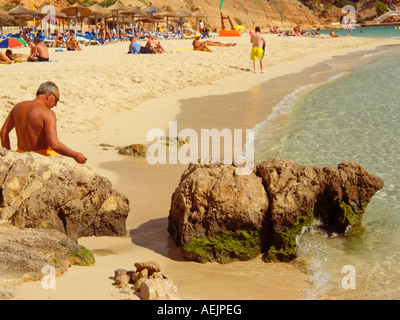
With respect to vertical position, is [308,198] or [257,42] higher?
[257,42]

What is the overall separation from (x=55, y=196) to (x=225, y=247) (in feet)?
4.80

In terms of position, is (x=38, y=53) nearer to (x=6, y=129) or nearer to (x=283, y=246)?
(x=6, y=129)

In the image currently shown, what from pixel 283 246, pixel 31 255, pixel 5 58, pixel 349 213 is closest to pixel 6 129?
pixel 31 255

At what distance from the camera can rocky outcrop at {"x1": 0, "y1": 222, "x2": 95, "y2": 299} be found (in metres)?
3.05

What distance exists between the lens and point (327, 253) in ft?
14.5

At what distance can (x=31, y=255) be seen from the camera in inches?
127

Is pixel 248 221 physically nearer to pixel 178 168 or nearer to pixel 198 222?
pixel 198 222

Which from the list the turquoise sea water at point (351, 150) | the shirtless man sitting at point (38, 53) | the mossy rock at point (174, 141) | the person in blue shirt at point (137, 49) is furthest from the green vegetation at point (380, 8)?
the mossy rock at point (174, 141)

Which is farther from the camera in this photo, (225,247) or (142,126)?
(142,126)

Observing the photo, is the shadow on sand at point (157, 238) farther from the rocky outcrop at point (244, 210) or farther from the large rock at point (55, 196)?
the large rock at point (55, 196)

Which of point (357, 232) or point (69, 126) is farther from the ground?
point (69, 126)

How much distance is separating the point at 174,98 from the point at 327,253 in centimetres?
801
